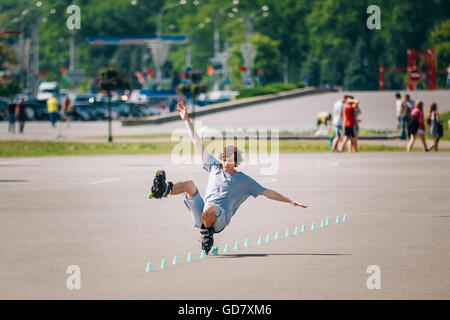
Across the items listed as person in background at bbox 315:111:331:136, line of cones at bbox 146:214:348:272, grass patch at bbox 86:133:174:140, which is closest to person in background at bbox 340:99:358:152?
person in background at bbox 315:111:331:136

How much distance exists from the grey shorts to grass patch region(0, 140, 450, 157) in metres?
22.4

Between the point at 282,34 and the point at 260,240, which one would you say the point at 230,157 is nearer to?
the point at 260,240

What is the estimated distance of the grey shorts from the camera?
11789 mm

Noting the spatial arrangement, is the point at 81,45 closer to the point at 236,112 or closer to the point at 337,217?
the point at 236,112

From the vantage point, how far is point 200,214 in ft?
39.3

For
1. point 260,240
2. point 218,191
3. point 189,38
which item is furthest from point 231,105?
point 189,38

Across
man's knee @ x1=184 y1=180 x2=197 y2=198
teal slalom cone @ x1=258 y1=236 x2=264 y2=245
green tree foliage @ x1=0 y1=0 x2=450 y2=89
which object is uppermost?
green tree foliage @ x1=0 y1=0 x2=450 y2=89

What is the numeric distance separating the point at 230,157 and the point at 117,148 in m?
26.7

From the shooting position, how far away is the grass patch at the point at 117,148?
1410 inches

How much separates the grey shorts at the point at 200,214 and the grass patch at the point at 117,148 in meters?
22.4

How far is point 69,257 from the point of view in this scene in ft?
38.3

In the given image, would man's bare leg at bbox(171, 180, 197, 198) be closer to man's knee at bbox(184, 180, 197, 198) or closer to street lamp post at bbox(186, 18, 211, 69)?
man's knee at bbox(184, 180, 197, 198)

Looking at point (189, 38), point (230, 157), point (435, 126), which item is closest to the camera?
point (230, 157)
